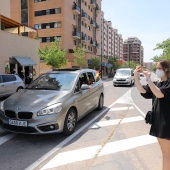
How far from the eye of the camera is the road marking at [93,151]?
12.6 feet

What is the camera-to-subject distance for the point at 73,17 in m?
47.5

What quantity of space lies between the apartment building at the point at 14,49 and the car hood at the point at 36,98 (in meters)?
15.0

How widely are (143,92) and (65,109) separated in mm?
2493

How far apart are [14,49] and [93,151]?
18.6m

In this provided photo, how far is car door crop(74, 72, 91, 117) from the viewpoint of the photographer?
5863 mm

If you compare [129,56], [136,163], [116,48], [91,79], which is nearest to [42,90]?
[91,79]

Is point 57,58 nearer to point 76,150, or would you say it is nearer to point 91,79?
point 91,79

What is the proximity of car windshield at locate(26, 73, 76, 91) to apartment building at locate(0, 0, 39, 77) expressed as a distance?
14.2 m

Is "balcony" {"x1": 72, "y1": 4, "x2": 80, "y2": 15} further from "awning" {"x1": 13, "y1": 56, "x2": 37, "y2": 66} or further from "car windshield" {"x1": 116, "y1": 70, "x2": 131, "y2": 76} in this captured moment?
"car windshield" {"x1": 116, "y1": 70, "x2": 131, "y2": 76}

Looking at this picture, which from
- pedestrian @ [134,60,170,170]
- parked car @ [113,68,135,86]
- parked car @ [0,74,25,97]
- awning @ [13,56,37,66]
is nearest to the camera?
pedestrian @ [134,60,170,170]

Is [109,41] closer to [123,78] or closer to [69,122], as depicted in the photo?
[123,78]

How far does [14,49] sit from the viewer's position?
20.8 m

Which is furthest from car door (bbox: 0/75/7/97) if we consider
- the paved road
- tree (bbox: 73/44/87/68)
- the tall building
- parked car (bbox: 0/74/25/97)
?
the tall building

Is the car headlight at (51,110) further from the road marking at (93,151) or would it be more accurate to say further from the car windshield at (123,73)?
the car windshield at (123,73)
